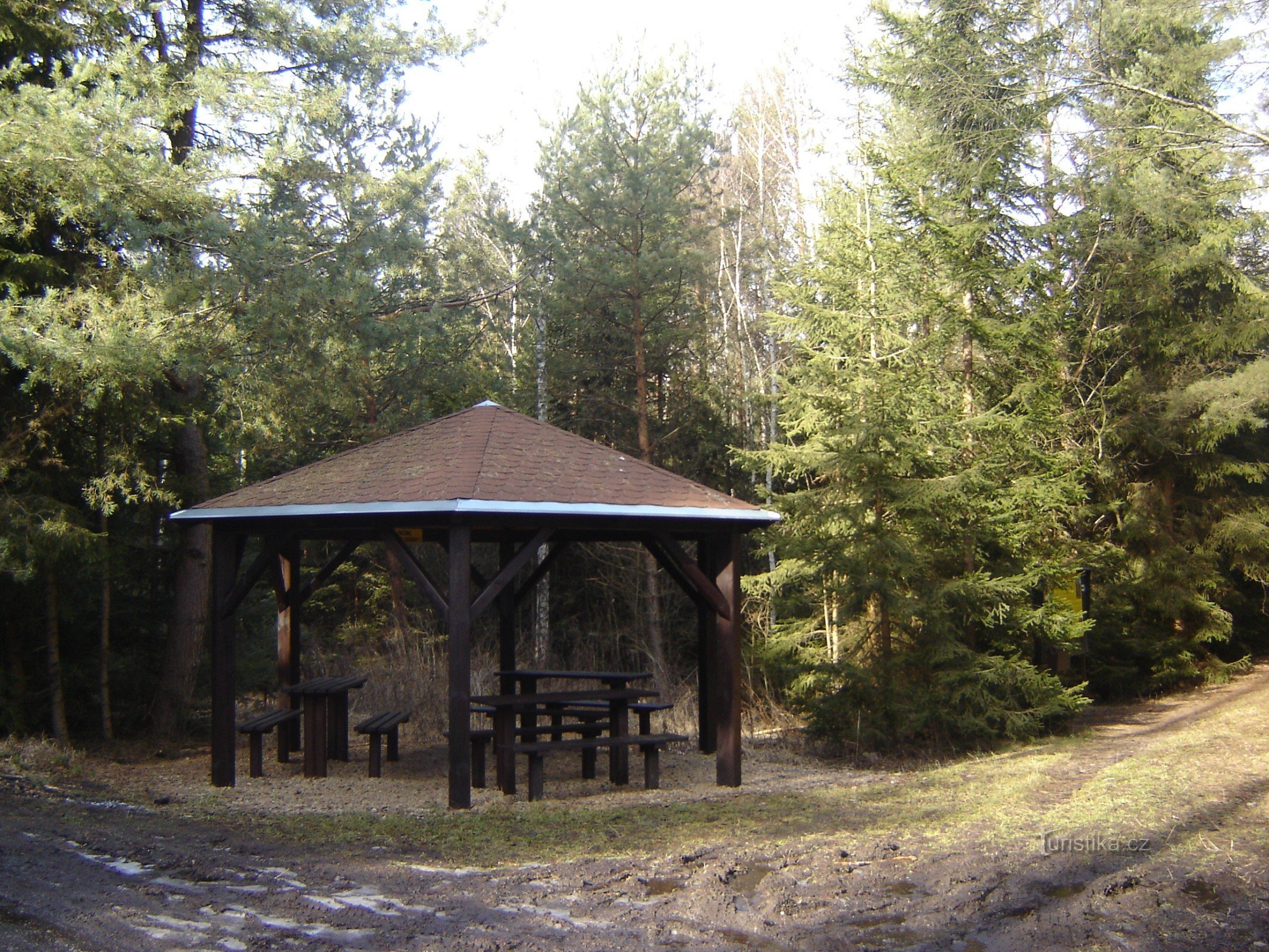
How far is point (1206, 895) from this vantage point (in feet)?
15.1

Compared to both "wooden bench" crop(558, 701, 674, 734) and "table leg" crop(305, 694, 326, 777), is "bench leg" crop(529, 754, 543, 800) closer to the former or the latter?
"wooden bench" crop(558, 701, 674, 734)

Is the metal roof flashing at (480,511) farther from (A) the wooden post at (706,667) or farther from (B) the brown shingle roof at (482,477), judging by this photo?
(A) the wooden post at (706,667)

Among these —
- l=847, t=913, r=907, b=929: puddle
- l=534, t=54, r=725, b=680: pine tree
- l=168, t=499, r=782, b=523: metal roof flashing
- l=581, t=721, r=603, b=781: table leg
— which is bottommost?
l=581, t=721, r=603, b=781: table leg

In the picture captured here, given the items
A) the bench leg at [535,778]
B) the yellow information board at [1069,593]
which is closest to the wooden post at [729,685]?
the bench leg at [535,778]

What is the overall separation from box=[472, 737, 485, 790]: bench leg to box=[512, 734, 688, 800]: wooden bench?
0.46m

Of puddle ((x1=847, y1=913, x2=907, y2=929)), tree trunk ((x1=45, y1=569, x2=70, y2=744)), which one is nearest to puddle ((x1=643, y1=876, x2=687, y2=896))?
puddle ((x1=847, y1=913, x2=907, y2=929))

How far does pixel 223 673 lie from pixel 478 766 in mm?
2325

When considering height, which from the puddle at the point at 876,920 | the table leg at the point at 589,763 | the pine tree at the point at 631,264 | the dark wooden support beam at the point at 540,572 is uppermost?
the pine tree at the point at 631,264

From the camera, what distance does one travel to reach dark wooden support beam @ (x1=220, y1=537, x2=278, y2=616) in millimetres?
8602

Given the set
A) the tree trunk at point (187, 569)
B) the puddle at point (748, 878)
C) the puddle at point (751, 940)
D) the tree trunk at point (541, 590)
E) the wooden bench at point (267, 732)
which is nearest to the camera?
the puddle at point (751, 940)

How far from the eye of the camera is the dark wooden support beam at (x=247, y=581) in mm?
8602

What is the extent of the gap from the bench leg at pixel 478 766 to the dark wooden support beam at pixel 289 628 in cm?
226

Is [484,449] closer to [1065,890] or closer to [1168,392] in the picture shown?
[1065,890]

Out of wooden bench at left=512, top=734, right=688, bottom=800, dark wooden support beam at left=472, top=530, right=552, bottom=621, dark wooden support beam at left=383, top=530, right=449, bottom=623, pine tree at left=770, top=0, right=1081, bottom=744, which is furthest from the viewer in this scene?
pine tree at left=770, top=0, right=1081, bottom=744
